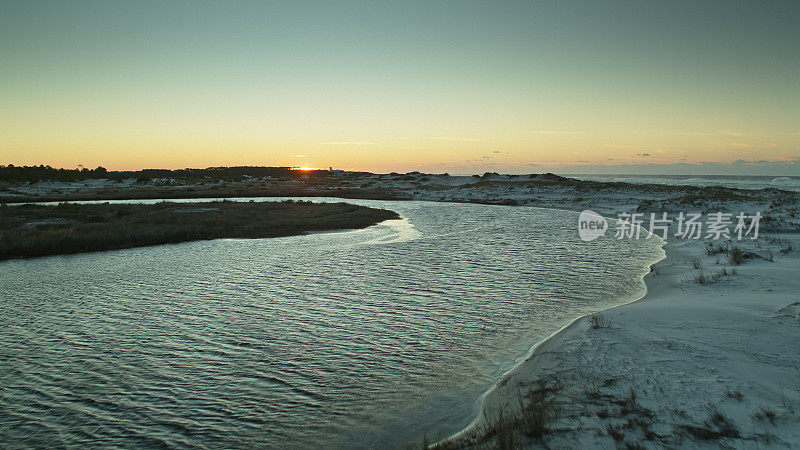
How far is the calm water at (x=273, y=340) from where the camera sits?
7.10 m

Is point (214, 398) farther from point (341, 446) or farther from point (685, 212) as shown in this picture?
point (685, 212)

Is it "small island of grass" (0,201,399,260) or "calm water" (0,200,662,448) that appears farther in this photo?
"small island of grass" (0,201,399,260)

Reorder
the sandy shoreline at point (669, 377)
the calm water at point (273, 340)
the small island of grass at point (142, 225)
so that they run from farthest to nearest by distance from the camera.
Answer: the small island of grass at point (142, 225) → the calm water at point (273, 340) → the sandy shoreline at point (669, 377)

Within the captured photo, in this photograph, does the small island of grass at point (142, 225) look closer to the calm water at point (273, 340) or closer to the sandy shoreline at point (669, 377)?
the calm water at point (273, 340)

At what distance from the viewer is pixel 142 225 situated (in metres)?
31.2

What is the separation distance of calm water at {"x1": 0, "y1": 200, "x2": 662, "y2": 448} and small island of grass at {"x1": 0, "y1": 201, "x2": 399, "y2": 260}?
3.56 meters

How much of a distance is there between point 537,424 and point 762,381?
152 inches

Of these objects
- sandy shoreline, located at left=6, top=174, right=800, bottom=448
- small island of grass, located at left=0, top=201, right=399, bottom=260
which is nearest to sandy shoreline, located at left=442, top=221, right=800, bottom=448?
sandy shoreline, located at left=6, top=174, right=800, bottom=448

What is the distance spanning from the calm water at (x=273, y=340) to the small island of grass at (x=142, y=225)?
3563mm

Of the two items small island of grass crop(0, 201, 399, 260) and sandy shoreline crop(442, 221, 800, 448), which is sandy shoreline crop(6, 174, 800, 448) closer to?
sandy shoreline crop(442, 221, 800, 448)

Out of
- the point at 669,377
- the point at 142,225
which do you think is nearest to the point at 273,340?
the point at 669,377

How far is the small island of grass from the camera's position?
79.8 ft

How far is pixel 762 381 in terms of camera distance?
6895 millimetres

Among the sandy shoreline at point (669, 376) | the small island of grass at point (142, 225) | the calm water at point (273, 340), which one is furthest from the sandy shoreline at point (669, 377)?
the small island of grass at point (142, 225)
